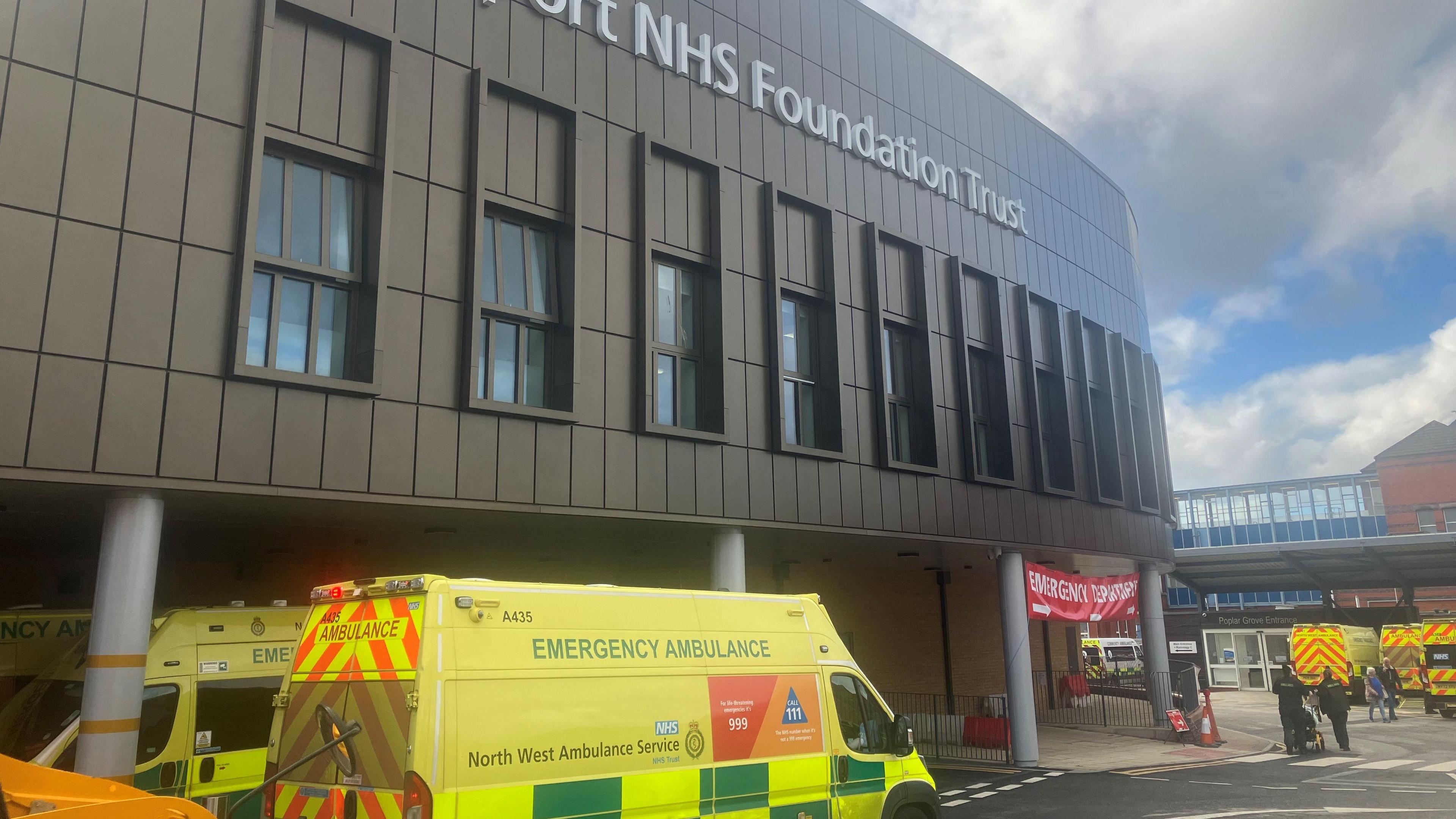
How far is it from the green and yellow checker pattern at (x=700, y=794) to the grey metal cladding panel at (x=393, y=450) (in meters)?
4.74

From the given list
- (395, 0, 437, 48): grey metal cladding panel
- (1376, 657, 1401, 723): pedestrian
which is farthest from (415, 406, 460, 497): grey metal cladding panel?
(1376, 657, 1401, 723): pedestrian

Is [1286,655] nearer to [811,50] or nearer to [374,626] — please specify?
[811,50]

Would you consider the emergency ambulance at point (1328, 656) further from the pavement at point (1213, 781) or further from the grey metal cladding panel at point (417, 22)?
the grey metal cladding panel at point (417, 22)

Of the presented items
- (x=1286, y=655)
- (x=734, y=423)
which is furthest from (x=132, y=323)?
(x=1286, y=655)

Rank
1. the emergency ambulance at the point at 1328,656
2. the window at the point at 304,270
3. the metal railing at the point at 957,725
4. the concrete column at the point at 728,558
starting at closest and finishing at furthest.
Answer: the window at the point at 304,270
the concrete column at the point at 728,558
the metal railing at the point at 957,725
the emergency ambulance at the point at 1328,656

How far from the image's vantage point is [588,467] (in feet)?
39.3

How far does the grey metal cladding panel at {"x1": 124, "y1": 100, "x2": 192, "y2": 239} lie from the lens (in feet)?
30.2

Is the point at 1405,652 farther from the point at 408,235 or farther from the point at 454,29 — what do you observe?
the point at 454,29

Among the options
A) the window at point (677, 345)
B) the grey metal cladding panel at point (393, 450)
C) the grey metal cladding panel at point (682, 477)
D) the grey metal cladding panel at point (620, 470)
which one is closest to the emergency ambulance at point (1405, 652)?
the window at point (677, 345)

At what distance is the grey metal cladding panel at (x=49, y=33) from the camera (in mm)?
8773

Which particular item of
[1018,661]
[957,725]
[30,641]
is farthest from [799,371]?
[957,725]

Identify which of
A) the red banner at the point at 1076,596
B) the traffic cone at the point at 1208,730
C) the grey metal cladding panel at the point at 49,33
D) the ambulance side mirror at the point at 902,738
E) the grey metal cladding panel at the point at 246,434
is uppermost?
the grey metal cladding panel at the point at 49,33

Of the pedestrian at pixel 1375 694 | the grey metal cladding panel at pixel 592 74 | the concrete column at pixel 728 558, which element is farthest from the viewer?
the pedestrian at pixel 1375 694

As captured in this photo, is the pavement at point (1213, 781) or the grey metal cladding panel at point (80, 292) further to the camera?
the pavement at point (1213, 781)
